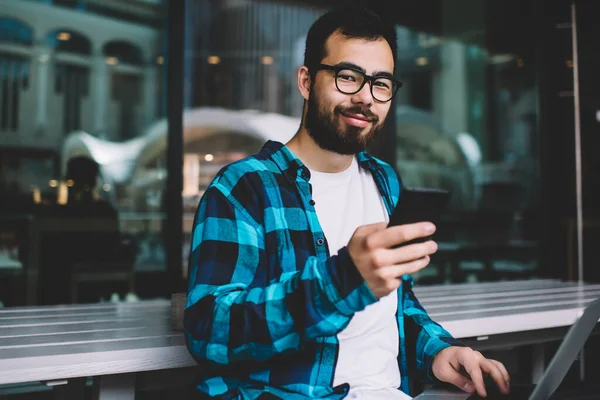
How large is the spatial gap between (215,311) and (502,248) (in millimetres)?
4725

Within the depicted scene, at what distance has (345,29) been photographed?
Answer: 49.0 inches

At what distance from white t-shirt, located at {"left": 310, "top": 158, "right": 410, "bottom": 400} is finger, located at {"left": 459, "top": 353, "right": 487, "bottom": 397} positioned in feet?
0.47

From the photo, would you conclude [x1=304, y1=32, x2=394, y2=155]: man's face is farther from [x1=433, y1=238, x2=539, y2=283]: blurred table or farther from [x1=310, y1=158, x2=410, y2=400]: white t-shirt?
[x1=433, y1=238, x2=539, y2=283]: blurred table

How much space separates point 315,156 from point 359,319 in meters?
0.38

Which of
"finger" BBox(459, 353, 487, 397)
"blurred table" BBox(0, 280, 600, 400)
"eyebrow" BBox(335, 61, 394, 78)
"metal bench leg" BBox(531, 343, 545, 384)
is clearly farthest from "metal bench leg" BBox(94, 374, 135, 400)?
"metal bench leg" BBox(531, 343, 545, 384)

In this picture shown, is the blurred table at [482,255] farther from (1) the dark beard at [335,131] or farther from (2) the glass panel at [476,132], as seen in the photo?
(1) the dark beard at [335,131]

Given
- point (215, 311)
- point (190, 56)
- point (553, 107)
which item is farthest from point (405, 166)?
point (215, 311)

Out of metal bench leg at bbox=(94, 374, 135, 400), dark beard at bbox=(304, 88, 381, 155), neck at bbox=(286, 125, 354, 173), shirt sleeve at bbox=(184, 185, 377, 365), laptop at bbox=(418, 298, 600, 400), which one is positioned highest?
dark beard at bbox=(304, 88, 381, 155)

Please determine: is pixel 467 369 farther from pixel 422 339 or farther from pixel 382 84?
pixel 382 84

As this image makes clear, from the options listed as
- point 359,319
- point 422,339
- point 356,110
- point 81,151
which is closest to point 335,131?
point 356,110

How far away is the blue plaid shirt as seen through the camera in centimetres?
90

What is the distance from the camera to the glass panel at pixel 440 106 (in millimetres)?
5070

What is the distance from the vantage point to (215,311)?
100 centimetres

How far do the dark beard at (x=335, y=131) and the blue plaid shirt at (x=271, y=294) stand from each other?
0.25 feet
